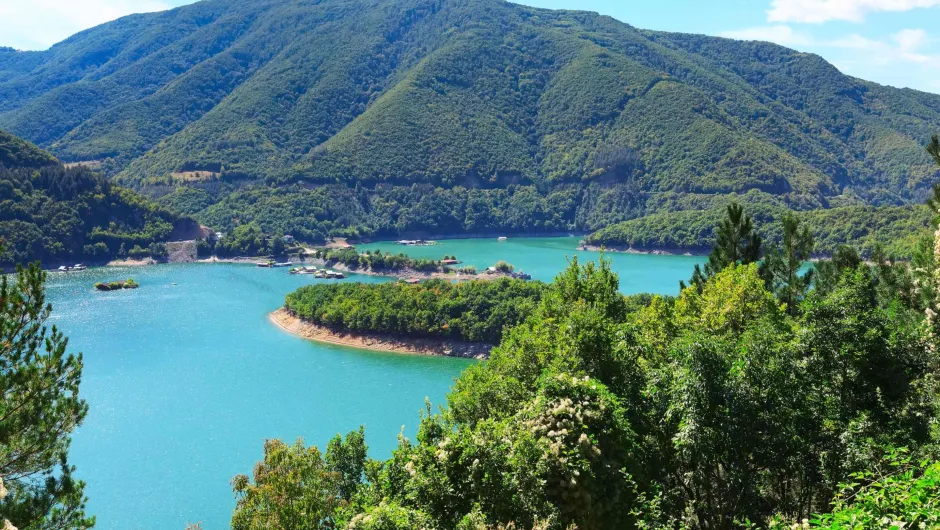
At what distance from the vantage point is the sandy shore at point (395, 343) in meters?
58.7

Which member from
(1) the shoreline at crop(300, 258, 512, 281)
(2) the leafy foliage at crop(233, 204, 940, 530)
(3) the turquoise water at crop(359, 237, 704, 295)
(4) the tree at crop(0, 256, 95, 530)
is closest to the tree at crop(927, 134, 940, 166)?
(2) the leafy foliage at crop(233, 204, 940, 530)

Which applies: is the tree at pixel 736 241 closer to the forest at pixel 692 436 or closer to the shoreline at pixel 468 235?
the forest at pixel 692 436

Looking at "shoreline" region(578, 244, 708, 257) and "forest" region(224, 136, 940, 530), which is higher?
"forest" region(224, 136, 940, 530)

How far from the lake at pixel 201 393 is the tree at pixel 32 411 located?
44.6 ft

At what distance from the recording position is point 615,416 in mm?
11258

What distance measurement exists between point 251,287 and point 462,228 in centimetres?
7691

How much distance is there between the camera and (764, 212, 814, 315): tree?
1008 inches

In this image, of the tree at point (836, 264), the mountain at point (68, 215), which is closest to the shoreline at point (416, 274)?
the mountain at point (68, 215)

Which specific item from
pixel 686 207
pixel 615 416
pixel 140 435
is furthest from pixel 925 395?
pixel 686 207

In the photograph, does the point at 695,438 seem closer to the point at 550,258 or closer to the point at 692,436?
the point at 692,436

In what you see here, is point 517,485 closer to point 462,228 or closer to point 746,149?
point 462,228

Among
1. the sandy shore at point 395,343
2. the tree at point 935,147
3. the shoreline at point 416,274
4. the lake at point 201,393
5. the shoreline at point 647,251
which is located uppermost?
the tree at point 935,147

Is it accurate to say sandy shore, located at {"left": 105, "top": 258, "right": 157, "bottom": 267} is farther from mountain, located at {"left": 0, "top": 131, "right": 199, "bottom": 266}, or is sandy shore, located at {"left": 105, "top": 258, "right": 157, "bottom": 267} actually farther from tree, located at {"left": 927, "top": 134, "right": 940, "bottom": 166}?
tree, located at {"left": 927, "top": 134, "right": 940, "bottom": 166}

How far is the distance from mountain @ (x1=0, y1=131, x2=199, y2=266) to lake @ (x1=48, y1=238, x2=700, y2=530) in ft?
80.7
